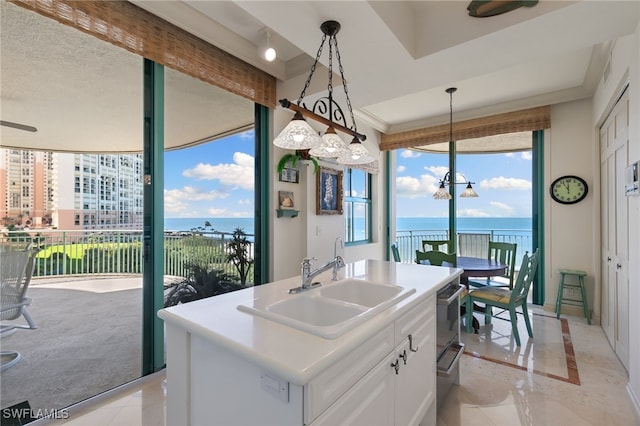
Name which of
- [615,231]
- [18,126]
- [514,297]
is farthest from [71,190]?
[615,231]

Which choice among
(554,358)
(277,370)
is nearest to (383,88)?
(277,370)

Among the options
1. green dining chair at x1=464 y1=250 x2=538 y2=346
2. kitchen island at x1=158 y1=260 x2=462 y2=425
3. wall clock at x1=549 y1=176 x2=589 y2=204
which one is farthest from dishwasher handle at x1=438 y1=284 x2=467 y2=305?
wall clock at x1=549 y1=176 x2=589 y2=204

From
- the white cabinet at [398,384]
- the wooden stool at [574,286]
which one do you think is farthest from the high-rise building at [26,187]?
the wooden stool at [574,286]

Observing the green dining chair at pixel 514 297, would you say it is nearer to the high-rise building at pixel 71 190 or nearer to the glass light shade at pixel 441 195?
the glass light shade at pixel 441 195

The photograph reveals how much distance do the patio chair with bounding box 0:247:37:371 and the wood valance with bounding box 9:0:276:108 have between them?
142 cm

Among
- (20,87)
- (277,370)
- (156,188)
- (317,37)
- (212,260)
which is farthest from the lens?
(212,260)

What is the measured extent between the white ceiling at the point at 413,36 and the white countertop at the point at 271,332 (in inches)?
66.6

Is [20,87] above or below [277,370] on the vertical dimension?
above

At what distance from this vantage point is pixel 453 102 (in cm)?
396

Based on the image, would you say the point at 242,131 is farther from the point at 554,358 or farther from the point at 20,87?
the point at 554,358

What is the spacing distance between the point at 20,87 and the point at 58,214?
0.77 metres

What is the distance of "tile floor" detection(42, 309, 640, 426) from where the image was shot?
1.79 m

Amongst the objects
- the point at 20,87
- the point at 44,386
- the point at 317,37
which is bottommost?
the point at 44,386

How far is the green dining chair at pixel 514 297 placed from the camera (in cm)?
273
